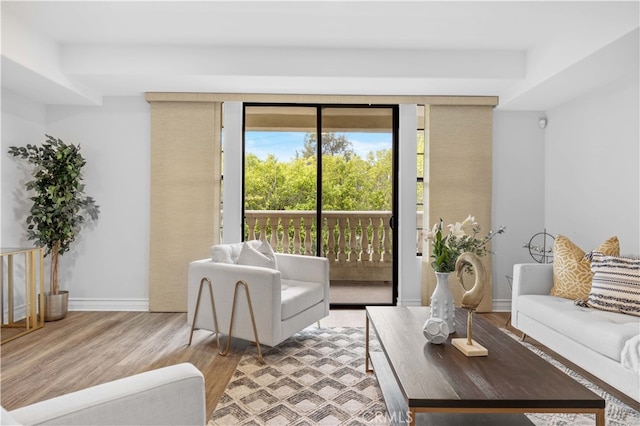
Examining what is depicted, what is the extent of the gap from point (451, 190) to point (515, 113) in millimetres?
1106

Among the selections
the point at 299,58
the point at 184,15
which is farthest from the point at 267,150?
the point at 184,15

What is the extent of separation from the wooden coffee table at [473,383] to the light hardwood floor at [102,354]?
3.36ft

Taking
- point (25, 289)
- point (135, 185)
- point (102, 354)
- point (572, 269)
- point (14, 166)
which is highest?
point (14, 166)

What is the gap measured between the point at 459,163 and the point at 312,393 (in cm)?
287

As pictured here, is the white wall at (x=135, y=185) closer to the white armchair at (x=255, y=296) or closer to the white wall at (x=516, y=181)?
the white wall at (x=516, y=181)

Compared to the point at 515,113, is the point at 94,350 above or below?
below

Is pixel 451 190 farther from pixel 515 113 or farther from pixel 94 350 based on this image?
pixel 94 350

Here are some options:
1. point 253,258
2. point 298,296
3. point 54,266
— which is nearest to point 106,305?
point 54,266

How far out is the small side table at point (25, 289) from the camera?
3291 mm

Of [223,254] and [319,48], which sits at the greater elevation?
[319,48]

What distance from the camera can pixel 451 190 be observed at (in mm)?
4125

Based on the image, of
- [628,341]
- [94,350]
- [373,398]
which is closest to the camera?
[628,341]

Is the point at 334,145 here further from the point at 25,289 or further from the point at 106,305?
the point at 25,289

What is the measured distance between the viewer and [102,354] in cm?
285
